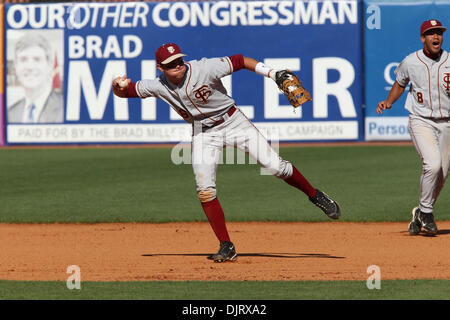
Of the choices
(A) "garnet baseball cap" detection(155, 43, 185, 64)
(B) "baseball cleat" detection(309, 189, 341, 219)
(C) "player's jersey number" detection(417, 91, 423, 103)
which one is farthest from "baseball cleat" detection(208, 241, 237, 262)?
(C) "player's jersey number" detection(417, 91, 423, 103)

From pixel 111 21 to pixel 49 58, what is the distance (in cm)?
163

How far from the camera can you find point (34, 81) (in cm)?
2109

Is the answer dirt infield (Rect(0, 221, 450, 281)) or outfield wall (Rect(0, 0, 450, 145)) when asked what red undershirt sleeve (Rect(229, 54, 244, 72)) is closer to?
dirt infield (Rect(0, 221, 450, 281))

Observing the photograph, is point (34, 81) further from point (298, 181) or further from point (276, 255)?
point (298, 181)

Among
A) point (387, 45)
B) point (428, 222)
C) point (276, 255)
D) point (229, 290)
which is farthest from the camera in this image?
point (387, 45)

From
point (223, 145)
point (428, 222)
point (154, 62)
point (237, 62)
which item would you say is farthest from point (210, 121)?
point (154, 62)

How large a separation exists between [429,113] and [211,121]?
254cm

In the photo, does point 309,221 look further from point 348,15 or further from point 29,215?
point 348,15

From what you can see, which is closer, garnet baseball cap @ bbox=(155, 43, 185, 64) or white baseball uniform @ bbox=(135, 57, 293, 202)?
garnet baseball cap @ bbox=(155, 43, 185, 64)

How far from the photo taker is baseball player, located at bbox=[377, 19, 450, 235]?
9.82 metres

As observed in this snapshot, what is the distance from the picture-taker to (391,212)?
1214 cm

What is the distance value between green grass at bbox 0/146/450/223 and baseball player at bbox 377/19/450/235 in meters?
1.74

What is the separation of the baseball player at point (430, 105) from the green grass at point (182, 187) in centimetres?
174
